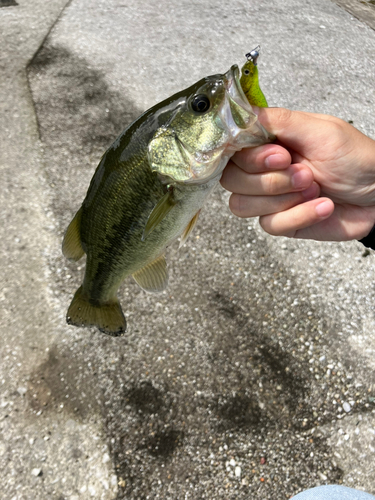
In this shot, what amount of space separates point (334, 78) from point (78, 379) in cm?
472

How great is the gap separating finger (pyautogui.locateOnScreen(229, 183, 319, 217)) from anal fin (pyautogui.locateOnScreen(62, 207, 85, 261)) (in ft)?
2.40

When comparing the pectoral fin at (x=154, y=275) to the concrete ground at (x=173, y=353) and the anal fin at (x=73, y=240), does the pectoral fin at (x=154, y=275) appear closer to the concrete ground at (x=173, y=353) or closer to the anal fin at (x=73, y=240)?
the anal fin at (x=73, y=240)

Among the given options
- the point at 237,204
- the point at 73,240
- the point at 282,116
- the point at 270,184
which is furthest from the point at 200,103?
the point at 73,240

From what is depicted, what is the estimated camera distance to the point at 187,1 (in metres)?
6.59

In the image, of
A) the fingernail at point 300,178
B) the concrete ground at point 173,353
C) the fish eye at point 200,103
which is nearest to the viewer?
the fish eye at point 200,103

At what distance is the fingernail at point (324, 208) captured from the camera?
1.82 meters

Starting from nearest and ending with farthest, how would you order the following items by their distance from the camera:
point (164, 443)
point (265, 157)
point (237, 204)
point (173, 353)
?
1. point (265, 157)
2. point (237, 204)
3. point (164, 443)
4. point (173, 353)

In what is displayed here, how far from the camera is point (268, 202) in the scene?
1956 millimetres

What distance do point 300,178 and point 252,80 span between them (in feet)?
1.65

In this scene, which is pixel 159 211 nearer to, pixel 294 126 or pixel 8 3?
pixel 294 126

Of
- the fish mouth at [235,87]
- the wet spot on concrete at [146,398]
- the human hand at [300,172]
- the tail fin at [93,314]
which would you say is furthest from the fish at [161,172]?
the wet spot on concrete at [146,398]

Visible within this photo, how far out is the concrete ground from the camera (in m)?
2.57

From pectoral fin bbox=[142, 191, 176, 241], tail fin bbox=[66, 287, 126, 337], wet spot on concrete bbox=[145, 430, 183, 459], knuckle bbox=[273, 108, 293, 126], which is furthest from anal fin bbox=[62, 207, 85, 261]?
wet spot on concrete bbox=[145, 430, 183, 459]

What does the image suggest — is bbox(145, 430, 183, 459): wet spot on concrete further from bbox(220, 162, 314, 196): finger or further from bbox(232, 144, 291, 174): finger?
bbox(232, 144, 291, 174): finger
